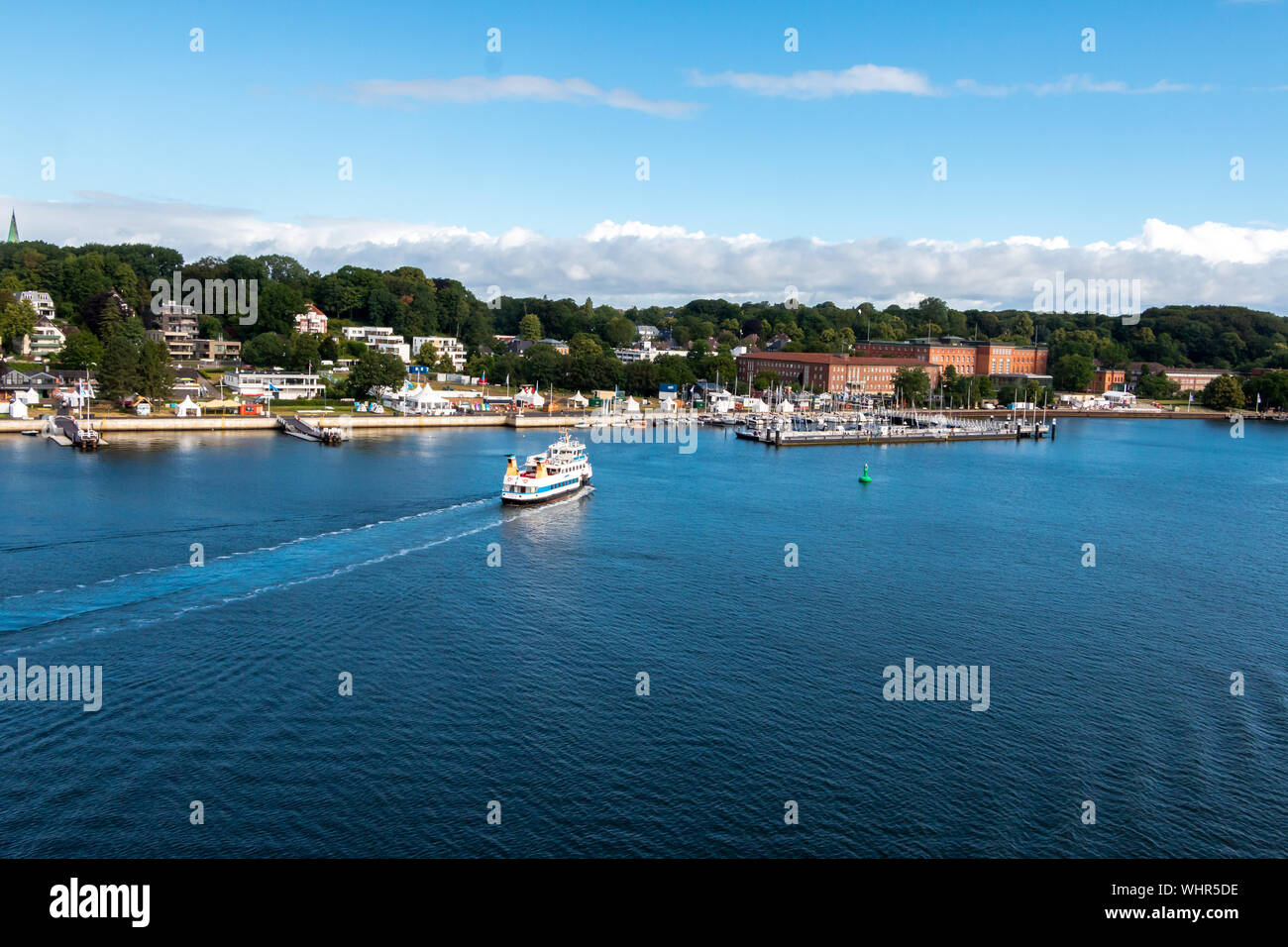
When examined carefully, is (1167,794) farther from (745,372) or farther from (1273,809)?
(745,372)

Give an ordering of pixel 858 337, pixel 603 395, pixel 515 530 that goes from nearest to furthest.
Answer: pixel 515 530, pixel 603 395, pixel 858 337

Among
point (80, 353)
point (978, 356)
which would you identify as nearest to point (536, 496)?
point (80, 353)

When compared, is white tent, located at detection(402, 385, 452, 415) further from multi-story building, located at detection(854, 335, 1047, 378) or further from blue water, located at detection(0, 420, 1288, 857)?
multi-story building, located at detection(854, 335, 1047, 378)

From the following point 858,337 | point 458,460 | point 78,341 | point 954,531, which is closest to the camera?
point 954,531

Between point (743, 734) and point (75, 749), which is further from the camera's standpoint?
point (743, 734)

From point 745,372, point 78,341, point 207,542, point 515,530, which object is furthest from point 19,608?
point 745,372

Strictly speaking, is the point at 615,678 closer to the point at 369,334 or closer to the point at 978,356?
the point at 369,334
